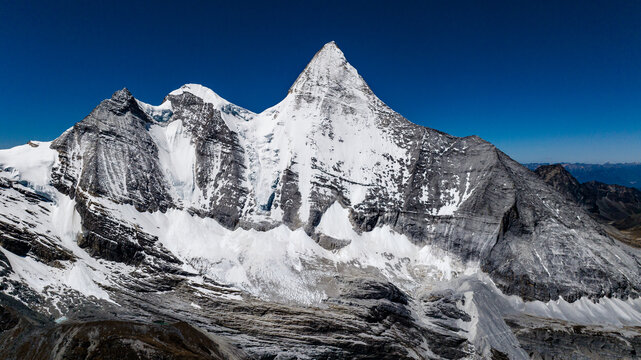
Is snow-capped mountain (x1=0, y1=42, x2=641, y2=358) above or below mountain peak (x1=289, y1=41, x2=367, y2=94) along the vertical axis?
below

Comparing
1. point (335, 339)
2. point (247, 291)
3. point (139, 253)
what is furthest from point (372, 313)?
point (139, 253)

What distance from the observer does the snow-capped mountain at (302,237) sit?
56312mm

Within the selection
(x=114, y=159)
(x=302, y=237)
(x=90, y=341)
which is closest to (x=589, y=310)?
(x=302, y=237)

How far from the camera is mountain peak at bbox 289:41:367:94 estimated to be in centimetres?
10319

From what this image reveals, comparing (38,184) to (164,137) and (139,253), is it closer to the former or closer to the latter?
(139,253)

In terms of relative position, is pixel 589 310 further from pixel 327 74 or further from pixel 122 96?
pixel 122 96

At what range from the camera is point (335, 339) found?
56.4 meters

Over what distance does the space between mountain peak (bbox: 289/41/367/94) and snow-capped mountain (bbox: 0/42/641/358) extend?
3.86 feet

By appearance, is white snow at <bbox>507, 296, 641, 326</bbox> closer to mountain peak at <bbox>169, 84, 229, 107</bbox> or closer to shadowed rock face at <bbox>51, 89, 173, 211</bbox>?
shadowed rock face at <bbox>51, 89, 173, 211</bbox>

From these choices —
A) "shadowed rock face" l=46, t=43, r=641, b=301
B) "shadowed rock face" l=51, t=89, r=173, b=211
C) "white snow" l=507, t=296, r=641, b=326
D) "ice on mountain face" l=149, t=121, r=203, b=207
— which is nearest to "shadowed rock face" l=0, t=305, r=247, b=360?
"shadowed rock face" l=46, t=43, r=641, b=301

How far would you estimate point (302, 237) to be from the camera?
257 ft

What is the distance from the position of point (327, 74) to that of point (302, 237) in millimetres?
48296

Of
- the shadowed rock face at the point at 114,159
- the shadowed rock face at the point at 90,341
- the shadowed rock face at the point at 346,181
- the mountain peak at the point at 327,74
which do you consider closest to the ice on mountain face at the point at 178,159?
the shadowed rock face at the point at 346,181

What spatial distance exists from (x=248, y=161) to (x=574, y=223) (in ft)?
226
